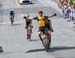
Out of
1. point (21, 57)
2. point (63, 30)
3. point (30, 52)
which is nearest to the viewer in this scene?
point (21, 57)

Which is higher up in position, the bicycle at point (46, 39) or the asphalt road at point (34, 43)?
the bicycle at point (46, 39)

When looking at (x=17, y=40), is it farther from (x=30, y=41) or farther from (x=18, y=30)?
(x=18, y=30)

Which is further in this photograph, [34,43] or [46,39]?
[34,43]

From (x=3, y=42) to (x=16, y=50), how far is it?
390 centimetres

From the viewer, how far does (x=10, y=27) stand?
1366 inches

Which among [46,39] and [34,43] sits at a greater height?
[46,39]

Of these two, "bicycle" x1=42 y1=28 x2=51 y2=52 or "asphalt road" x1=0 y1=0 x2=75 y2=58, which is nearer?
"asphalt road" x1=0 y1=0 x2=75 y2=58

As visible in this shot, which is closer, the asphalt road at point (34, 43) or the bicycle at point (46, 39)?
the asphalt road at point (34, 43)

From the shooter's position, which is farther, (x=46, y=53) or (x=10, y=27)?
(x=10, y=27)

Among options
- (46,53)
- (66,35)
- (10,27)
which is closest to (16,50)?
(46,53)

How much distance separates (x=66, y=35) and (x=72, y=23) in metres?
7.19

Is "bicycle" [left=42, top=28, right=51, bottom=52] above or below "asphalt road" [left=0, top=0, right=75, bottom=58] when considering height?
above

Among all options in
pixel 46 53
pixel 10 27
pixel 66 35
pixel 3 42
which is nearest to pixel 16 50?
pixel 46 53

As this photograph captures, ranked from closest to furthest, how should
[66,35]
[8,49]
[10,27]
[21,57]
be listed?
1. [21,57]
2. [8,49]
3. [66,35]
4. [10,27]
